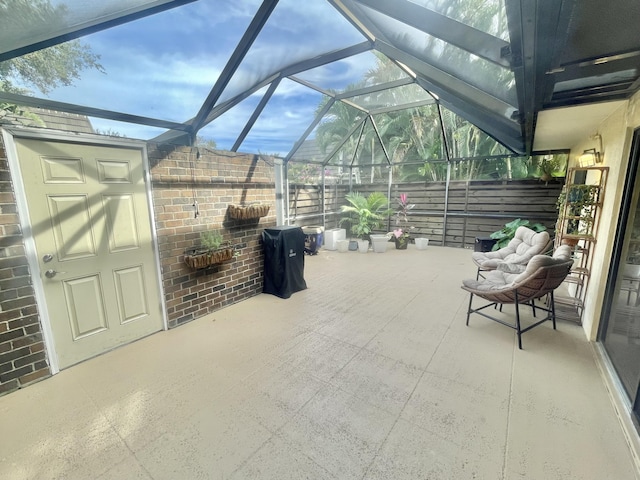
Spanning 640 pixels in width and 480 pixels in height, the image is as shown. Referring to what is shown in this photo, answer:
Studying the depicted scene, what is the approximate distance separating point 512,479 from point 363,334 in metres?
1.55

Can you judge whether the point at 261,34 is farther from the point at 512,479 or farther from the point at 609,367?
the point at 609,367

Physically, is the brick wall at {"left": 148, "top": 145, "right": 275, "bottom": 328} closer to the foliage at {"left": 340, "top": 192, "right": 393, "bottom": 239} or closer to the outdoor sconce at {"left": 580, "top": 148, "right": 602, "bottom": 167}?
the foliage at {"left": 340, "top": 192, "right": 393, "bottom": 239}

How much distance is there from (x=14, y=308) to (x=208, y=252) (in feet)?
5.03

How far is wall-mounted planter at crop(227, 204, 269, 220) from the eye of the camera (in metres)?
3.43

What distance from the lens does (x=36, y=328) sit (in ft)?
7.11

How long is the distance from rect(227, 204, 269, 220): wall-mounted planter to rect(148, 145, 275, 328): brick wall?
92 millimetres

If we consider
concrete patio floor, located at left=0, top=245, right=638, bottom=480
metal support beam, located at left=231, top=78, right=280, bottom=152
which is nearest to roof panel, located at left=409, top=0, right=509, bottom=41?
concrete patio floor, located at left=0, top=245, right=638, bottom=480

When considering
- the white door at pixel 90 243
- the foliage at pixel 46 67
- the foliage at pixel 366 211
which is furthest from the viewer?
the foliage at pixel 366 211

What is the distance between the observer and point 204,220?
3250 mm

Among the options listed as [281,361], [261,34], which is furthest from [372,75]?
[281,361]

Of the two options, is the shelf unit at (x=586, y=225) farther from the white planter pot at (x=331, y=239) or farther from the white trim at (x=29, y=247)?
the white trim at (x=29, y=247)

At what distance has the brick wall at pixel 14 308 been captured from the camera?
6.51 feet

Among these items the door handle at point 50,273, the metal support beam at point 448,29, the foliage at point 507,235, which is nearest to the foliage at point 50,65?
the door handle at point 50,273

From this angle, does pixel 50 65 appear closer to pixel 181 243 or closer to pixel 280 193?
pixel 181 243
